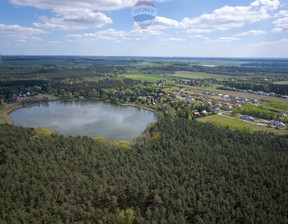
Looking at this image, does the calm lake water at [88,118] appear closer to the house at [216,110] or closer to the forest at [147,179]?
the forest at [147,179]

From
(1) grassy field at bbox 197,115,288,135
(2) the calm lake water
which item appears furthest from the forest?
(2) the calm lake water

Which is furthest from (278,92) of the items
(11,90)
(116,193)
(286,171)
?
(11,90)

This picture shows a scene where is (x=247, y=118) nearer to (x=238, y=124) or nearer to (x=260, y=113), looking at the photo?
(x=260, y=113)

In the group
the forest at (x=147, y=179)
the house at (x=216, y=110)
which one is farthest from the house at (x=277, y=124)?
the house at (x=216, y=110)

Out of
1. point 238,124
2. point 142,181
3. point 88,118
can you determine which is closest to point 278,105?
point 238,124

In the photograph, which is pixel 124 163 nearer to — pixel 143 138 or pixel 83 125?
pixel 143 138

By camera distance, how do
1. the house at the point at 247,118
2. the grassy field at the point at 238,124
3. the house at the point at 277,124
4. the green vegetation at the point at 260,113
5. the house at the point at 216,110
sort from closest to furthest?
the grassy field at the point at 238,124
the house at the point at 277,124
the house at the point at 247,118
the green vegetation at the point at 260,113
the house at the point at 216,110
